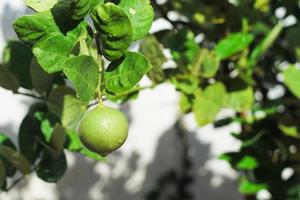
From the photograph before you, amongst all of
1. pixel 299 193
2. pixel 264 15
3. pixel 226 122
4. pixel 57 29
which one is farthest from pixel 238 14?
Answer: pixel 57 29

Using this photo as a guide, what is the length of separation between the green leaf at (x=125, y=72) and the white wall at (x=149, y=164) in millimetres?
1150

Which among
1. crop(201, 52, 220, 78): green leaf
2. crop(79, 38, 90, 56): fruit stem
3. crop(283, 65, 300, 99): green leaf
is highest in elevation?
crop(79, 38, 90, 56): fruit stem

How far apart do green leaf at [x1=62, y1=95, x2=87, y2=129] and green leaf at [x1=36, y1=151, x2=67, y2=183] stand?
0.07 m

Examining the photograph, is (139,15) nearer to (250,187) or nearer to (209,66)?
(209,66)

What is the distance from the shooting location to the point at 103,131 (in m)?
0.43

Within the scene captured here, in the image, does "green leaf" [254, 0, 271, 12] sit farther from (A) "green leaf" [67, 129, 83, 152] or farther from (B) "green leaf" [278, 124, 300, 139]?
(A) "green leaf" [67, 129, 83, 152]

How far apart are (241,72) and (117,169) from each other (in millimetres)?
982

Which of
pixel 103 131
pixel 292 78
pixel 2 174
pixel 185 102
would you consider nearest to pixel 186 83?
pixel 185 102

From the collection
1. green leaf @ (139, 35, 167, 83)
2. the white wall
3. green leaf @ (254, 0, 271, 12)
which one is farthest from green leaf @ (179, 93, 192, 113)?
the white wall

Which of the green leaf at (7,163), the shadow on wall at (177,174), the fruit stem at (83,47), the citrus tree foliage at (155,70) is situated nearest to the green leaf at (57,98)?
the citrus tree foliage at (155,70)

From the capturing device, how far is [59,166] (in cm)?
70

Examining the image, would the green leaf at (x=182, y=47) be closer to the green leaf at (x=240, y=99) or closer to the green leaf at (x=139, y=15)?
the green leaf at (x=240, y=99)

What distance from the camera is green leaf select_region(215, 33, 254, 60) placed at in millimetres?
870

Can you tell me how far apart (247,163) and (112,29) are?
1.82 ft
